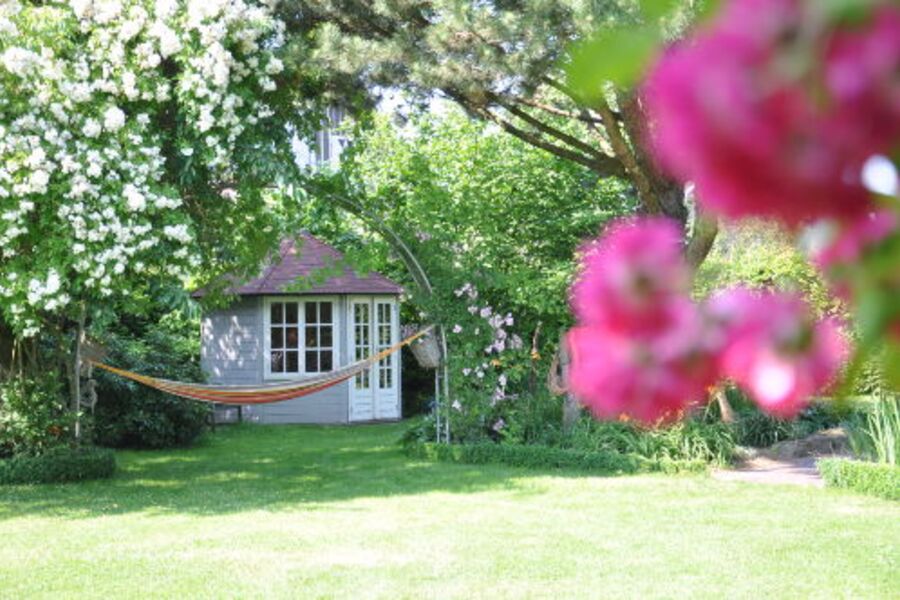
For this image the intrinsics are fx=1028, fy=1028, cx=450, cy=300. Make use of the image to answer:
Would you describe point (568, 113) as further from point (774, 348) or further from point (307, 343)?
point (774, 348)

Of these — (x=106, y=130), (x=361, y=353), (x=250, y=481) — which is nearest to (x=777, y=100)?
(x=106, y=130)

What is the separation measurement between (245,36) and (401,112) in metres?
1.52

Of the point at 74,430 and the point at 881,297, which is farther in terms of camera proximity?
the point at 74,430

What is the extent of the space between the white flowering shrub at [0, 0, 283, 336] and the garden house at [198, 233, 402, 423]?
6.07 m

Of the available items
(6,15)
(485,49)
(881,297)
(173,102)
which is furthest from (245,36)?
(881,297)

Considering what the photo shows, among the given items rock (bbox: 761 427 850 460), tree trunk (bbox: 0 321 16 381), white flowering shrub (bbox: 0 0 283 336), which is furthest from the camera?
rock (bbox: 761 427 850 460)

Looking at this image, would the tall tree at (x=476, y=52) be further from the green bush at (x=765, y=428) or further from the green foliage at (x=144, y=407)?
the green foliage at (x=144, y=407)

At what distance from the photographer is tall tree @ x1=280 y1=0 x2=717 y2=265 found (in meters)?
5.69

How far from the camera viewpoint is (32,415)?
25.3 feet

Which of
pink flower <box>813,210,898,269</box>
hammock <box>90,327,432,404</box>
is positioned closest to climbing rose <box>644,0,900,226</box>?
pink flower <box>813,210,898,269</box>

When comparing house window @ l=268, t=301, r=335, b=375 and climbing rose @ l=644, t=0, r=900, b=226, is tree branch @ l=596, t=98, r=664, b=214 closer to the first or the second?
house window @ l=268, t=301, r=335, b=375

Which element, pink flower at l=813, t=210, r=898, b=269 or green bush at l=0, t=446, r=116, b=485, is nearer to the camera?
pink flower at l=813, t=210, r=898, b=269

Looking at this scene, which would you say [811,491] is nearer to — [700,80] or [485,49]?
[485,49]

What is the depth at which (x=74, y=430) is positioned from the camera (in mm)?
8031
